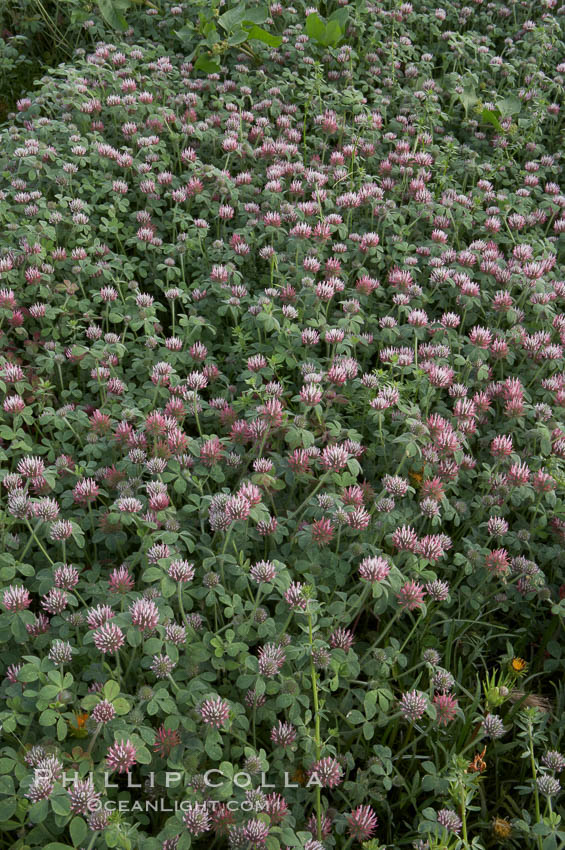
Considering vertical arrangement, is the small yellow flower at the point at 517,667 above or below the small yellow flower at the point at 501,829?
above

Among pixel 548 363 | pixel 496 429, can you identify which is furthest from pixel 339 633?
pixel 548 363

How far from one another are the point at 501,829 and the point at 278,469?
1515 millimetres

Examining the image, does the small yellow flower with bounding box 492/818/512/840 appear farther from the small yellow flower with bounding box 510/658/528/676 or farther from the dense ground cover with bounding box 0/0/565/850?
the small yellow flower with bounding box 510/658/528/676

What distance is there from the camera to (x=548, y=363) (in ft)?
12.4

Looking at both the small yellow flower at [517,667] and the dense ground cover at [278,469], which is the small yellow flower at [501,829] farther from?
the small yellow flower at [517,667]

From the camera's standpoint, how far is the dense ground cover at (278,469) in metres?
2.24

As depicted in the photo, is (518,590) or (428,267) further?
(428,267)

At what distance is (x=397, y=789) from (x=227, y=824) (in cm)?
77

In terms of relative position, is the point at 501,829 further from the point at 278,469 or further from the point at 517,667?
the point at 278,469

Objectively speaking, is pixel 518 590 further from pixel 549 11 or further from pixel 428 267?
pixel 549 11

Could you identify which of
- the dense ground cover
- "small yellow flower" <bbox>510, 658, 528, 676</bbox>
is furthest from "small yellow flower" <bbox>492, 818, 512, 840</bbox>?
"small yellow flower" <bbox>510, 658, 528, 676</bbox>

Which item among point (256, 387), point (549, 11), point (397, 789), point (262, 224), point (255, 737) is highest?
point (549, 11)

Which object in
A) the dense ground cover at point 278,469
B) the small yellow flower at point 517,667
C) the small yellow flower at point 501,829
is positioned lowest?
the small yellow flower at point 501,829

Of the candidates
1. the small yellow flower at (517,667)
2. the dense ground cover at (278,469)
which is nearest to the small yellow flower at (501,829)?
the dense ground cover at (278,469)
